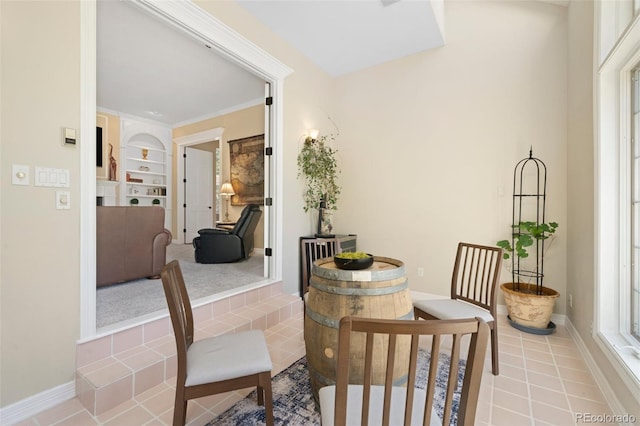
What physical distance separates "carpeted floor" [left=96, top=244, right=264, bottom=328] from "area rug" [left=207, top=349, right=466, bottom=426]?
3.58ft

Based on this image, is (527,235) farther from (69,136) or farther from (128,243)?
(128,243)

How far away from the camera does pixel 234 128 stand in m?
5.56

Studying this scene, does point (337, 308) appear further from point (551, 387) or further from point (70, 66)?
point (70, 66)

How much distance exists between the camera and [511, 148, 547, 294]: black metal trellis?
9.12 ft

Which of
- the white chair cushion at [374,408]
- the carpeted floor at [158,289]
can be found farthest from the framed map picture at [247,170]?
the white chair cushion at [374,408]

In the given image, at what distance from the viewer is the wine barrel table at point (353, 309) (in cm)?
134

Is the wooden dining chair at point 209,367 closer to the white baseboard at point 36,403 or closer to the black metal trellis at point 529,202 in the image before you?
the white baseboard at point 36,403

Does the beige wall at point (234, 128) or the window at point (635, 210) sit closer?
the window at point (635, 210)

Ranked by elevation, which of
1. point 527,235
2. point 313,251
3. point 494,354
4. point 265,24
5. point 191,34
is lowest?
point 494,354

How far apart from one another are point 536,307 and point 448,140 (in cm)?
192

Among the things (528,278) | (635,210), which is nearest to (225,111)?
(528,278)

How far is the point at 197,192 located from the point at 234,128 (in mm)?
2144

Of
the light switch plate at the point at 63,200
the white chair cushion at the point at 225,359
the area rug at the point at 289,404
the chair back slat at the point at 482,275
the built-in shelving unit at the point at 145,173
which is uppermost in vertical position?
the built-in shelving unit at the point at 145,173

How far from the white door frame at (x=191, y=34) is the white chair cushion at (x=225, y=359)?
910mm
